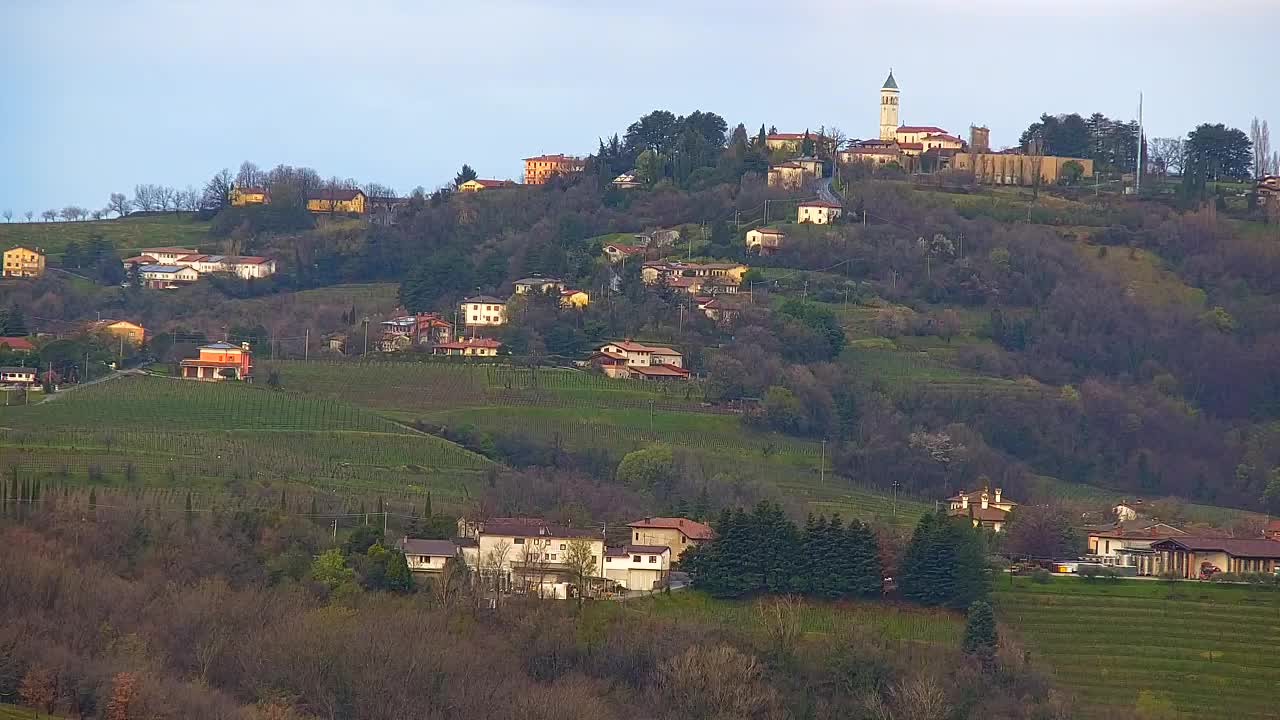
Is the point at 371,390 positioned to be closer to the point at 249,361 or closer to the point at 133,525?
the point at 249,361

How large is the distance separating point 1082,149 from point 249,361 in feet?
149

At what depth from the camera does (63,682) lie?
42.8 m

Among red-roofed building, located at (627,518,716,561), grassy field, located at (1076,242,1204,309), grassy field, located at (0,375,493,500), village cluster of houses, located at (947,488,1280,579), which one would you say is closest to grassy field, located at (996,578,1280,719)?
village cluster of houses, located at (947,488,1280,579)

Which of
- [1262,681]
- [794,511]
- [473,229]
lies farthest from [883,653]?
[473,229]

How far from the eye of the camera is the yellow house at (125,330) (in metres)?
81.3

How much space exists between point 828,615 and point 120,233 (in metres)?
63.7

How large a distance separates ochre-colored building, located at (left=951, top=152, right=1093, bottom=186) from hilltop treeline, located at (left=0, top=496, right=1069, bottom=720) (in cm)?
5390

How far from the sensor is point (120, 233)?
109 m

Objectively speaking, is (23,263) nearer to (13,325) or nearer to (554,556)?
(13,325)

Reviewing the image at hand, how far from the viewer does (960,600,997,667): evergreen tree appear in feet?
164

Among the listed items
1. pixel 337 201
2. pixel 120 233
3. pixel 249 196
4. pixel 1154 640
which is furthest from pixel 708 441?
pixel 249 196

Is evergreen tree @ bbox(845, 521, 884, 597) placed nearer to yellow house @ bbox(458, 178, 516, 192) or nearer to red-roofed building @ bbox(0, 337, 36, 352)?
red-roofed building @ bbox(0, 337, 36, 352)

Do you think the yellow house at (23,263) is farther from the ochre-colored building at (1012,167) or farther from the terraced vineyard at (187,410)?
the ochre-colored building at (1012,167)

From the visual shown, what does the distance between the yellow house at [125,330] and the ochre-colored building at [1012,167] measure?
125ft
